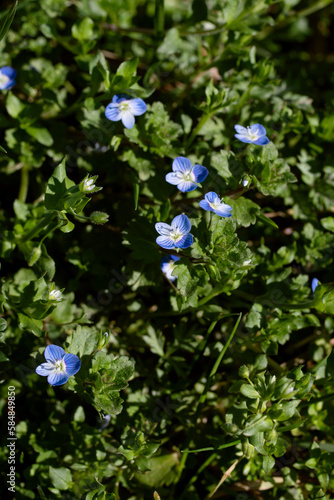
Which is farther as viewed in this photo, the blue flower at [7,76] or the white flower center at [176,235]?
the blue flower at [7,76]

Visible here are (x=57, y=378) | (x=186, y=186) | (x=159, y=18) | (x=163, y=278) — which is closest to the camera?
(x=57, y=378)

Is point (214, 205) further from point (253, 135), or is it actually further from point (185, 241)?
point (253, 135)

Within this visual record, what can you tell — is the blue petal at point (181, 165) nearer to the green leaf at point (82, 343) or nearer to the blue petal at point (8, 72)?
the green leaf at point (82, 343)

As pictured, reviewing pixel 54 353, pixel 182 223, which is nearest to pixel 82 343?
pixel 54 353

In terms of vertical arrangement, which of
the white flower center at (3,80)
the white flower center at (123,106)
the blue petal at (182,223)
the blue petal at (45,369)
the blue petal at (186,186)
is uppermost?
the white flower center at (123,106)

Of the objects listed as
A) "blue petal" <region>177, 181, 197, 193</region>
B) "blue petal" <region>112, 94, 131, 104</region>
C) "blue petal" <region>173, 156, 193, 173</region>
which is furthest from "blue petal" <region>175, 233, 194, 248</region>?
"blue petal" <region>112, 94, 131, 104</region>

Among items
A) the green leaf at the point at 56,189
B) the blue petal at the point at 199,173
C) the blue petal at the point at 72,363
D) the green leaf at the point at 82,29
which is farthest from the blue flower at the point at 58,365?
the green leaf at the point at 82,29

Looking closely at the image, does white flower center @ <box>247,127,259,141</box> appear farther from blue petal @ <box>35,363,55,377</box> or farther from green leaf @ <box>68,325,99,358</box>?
blue petal @ <box>35,363,55,377</box>
